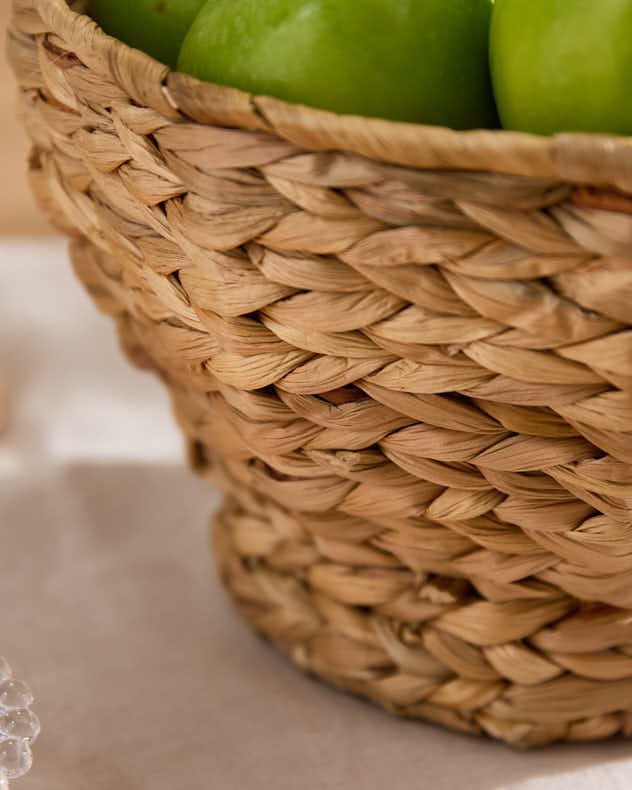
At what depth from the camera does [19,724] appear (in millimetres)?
412

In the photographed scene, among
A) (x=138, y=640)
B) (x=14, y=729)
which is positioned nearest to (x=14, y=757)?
(x=14, y=729)

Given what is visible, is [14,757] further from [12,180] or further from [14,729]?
[12,180]

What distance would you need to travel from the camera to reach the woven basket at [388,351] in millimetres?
345

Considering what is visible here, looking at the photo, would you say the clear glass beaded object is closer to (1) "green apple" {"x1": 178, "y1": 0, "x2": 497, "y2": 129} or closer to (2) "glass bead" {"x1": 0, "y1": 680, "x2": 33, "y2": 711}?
(2) "glass bead" {"x1": 0, "y1": 680, "x2": 33, "y2": 711}

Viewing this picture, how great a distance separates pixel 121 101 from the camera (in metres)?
0.41

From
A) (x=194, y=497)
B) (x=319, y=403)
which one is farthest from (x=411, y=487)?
(x=194, y=497)

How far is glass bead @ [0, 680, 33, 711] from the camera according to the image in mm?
416

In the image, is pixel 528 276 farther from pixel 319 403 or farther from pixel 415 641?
pixel 415 641

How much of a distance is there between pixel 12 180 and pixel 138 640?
579mm

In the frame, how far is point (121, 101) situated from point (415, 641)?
9.9 inches

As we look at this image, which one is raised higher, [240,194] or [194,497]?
[240,194]

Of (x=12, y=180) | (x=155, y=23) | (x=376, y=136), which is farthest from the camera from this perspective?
(x=12, y=180)

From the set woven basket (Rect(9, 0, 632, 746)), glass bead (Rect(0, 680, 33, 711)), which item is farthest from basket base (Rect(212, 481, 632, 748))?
glass bead (Rect(0, 680, 33, 711))

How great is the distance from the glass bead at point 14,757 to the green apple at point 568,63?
278 mm
